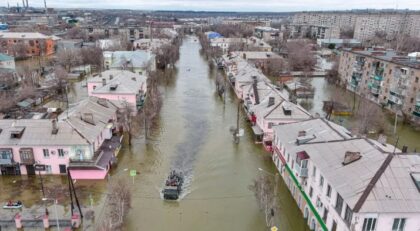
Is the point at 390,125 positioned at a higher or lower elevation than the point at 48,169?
lower

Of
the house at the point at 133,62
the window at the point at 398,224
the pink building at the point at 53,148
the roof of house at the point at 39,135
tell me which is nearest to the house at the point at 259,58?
the house at the point at 133,62

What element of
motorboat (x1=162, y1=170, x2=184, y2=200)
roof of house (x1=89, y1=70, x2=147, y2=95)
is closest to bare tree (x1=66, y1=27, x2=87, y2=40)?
roof of house (x1=89, y1=70, x2=147, y2=95)

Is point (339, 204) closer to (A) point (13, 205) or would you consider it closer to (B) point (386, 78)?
(A) point (13, 205)

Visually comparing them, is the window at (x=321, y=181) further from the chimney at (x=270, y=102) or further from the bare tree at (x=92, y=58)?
the bare tree at (x=92, y=58)

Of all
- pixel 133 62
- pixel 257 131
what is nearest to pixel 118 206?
pixel 257 131

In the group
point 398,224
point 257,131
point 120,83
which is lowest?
point 257,131

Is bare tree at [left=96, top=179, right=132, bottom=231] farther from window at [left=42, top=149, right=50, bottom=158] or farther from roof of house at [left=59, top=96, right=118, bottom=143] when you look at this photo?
window at [left=42, top=149, right=50, bottom=158]
